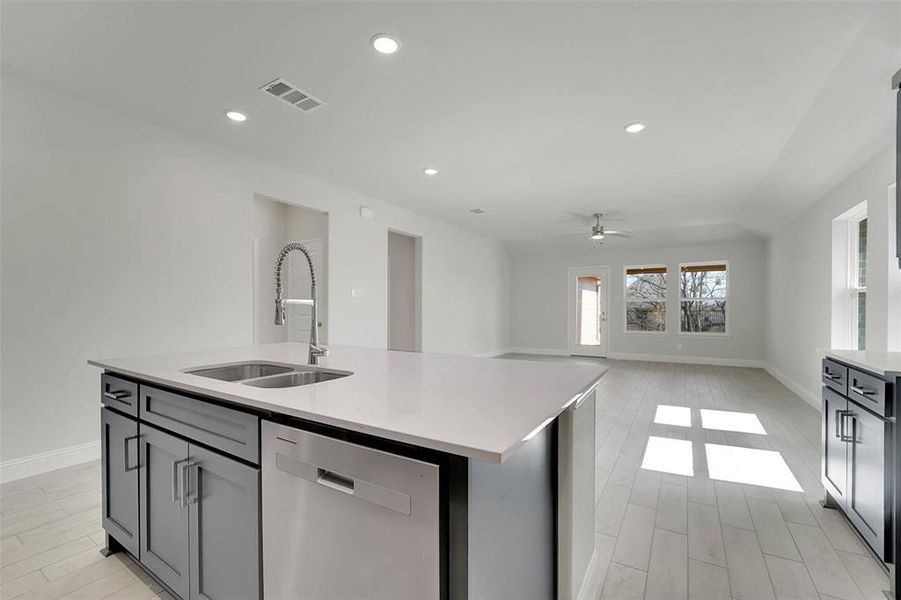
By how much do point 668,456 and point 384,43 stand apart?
3441 mm

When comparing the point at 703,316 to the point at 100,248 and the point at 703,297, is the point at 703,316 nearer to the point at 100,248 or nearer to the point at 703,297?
the point at 703,297

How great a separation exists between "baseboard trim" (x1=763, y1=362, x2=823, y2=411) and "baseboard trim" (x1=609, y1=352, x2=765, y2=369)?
0.43 meters

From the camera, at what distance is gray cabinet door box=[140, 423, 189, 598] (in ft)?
4.46

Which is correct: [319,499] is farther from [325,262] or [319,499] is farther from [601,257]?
[601,257]

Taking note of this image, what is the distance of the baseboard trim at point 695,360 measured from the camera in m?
7.50

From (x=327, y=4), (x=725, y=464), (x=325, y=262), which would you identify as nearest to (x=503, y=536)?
(x=327, y=4)

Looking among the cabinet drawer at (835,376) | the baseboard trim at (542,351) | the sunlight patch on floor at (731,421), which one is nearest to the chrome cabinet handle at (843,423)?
the cabinet drawer at (835,376)

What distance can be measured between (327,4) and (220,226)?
98.0 inches

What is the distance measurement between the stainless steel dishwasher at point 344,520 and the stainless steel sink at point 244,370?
29.8 inches

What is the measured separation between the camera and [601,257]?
881 centimetres

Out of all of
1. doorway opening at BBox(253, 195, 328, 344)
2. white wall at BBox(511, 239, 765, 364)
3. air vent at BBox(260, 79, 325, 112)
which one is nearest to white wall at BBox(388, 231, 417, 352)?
doorway opening at BBox(253, 195, 328, 344)

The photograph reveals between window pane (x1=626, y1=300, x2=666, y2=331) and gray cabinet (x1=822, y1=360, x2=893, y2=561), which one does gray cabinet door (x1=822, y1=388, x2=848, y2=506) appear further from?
window pane (x1=626, y1=300, x2=666, y2=331)

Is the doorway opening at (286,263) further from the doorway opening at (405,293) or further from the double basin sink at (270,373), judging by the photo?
the double basin sink at (270,373)

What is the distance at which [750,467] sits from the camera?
2805mm
